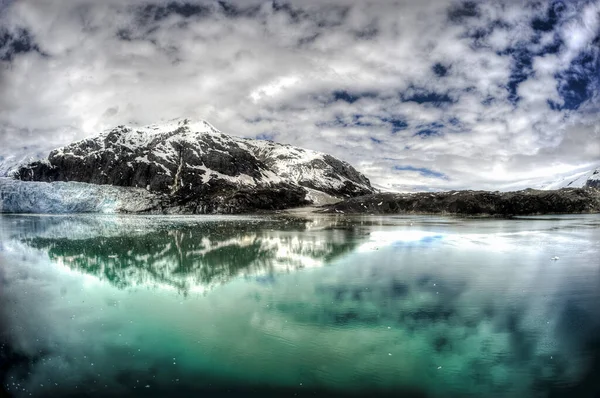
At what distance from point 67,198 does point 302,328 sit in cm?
13383

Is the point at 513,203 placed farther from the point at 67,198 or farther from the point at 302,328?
the point at 67,198

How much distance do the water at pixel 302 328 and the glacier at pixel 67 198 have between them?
112356 millimetres

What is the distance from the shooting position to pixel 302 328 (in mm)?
12562

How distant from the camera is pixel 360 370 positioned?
9711mm

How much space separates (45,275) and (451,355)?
847 inches

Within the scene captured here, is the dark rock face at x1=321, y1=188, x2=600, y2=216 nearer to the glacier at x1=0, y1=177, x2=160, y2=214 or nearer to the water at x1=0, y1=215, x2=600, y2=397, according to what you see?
the water at x1=0, y1=215, x2=600, y2=397

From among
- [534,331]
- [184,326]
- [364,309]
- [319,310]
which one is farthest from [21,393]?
[534,331]

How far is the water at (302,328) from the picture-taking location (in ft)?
30.2

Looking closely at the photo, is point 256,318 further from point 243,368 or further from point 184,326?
point 243,368

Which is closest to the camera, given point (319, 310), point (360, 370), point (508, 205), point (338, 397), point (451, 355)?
point (338, 397)

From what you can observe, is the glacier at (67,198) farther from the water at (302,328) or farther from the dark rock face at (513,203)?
the water at (302,328)

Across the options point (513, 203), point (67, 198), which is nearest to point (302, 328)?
point (513, 203)

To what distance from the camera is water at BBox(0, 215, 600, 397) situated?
921 cm

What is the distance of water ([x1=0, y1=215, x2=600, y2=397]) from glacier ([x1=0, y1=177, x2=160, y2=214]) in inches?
4423
